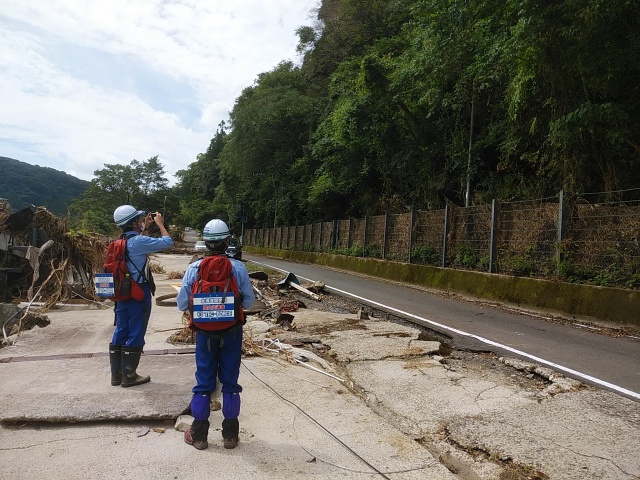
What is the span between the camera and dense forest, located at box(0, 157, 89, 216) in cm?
5512

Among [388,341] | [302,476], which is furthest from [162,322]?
[302,476]

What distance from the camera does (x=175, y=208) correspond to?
5878 cm

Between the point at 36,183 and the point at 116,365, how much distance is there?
69395 millimetres

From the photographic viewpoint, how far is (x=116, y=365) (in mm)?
4594

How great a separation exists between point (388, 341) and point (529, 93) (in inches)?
345

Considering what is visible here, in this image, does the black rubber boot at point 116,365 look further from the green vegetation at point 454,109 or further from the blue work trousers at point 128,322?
the green vegetation at point 454,109

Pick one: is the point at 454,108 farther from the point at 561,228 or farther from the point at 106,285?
the point at 106,285

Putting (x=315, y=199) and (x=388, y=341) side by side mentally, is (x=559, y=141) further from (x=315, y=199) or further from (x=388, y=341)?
(x=315, y=199)

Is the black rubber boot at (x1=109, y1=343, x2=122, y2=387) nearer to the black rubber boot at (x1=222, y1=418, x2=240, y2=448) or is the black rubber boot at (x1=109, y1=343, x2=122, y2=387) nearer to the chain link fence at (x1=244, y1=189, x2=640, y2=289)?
the black rubber boot at (x1=222, y1=418, x2=240, y2=448)

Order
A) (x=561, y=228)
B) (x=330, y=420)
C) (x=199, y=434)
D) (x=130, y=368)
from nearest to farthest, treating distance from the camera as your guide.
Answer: (x=199, y=434) → (x=330, y=420) → (x=130, y=368) → (x=561, y=228)

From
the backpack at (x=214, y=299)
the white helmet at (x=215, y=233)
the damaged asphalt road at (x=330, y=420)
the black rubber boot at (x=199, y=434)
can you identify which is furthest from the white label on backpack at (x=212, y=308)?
the damaged asphalt road at (x=330, y=420)

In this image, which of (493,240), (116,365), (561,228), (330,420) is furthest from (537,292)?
(116,365)

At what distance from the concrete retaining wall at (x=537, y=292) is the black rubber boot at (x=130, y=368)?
8.33 metres

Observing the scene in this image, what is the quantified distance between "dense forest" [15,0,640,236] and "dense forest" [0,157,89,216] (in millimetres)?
30894
